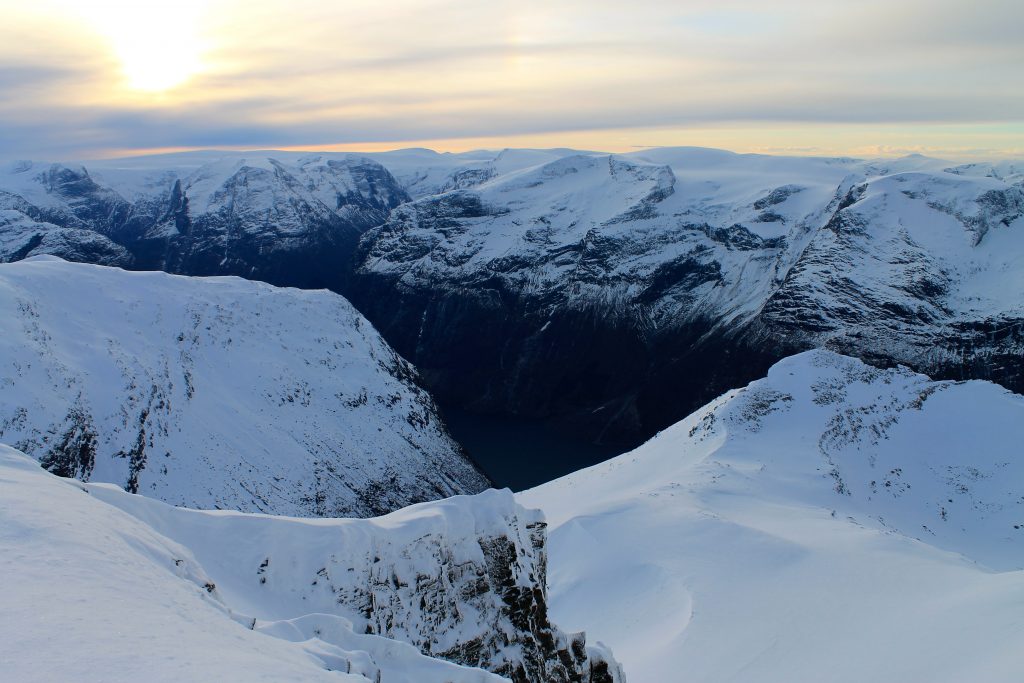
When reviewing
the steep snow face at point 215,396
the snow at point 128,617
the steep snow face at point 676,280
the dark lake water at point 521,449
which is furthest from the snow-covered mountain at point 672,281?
the snow at point 128,617

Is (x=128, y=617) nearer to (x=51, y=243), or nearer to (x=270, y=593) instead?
(x=270, y=593)

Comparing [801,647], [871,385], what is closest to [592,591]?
[801,647]

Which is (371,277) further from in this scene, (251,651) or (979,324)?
(251,651)

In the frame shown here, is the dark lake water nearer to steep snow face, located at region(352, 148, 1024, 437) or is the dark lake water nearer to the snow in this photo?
steep snow face, located at region(352, 148, 1024, 437)

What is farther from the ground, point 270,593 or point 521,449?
point 270,593

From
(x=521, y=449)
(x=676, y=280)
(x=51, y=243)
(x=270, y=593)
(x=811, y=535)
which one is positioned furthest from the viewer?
(x=51, y=243)

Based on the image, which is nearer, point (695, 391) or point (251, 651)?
point (251, 651)

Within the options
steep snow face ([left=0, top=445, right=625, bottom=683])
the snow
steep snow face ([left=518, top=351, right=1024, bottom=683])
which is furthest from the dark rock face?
steep snow face ([left=518, top=351, right=1024, bottom=683])

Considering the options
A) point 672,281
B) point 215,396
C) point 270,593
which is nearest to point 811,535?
point 270,593
